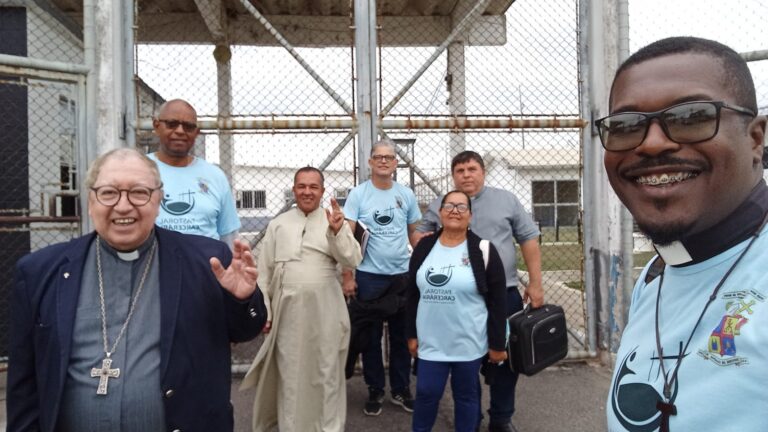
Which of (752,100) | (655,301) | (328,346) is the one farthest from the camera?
(328,346)

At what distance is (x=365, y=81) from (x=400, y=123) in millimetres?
470

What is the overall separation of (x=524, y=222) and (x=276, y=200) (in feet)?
9.58

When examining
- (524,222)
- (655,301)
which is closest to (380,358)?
(524,222)

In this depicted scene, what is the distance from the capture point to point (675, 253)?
1031mm

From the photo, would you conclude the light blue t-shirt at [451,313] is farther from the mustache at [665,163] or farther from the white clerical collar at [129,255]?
the mustache at [665,163]

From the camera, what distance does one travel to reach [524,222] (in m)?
3.48

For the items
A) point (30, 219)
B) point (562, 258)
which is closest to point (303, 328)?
point (30, 219)

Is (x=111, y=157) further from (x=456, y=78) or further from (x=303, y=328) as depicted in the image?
(x=456, y=78)

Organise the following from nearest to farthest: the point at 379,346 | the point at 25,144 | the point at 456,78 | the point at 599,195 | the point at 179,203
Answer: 1. the point at 179,203
2. the point at 379,346
3. the point at 599,195
4. the point at 25,144
5. the point at 456,78

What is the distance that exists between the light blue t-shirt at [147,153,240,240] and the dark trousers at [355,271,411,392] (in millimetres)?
1209

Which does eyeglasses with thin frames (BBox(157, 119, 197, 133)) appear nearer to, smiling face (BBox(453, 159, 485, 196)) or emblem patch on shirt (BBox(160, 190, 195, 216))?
emblem patch on shirt (BBox(160, 190, 195, 216))

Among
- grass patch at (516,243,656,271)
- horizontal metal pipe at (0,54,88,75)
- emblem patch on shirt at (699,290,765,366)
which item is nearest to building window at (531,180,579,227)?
grass patch at (516,243,656,271)

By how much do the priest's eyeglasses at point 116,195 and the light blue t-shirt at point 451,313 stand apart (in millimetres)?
1811

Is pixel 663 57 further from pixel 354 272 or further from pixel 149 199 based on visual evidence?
pixel 354 272
